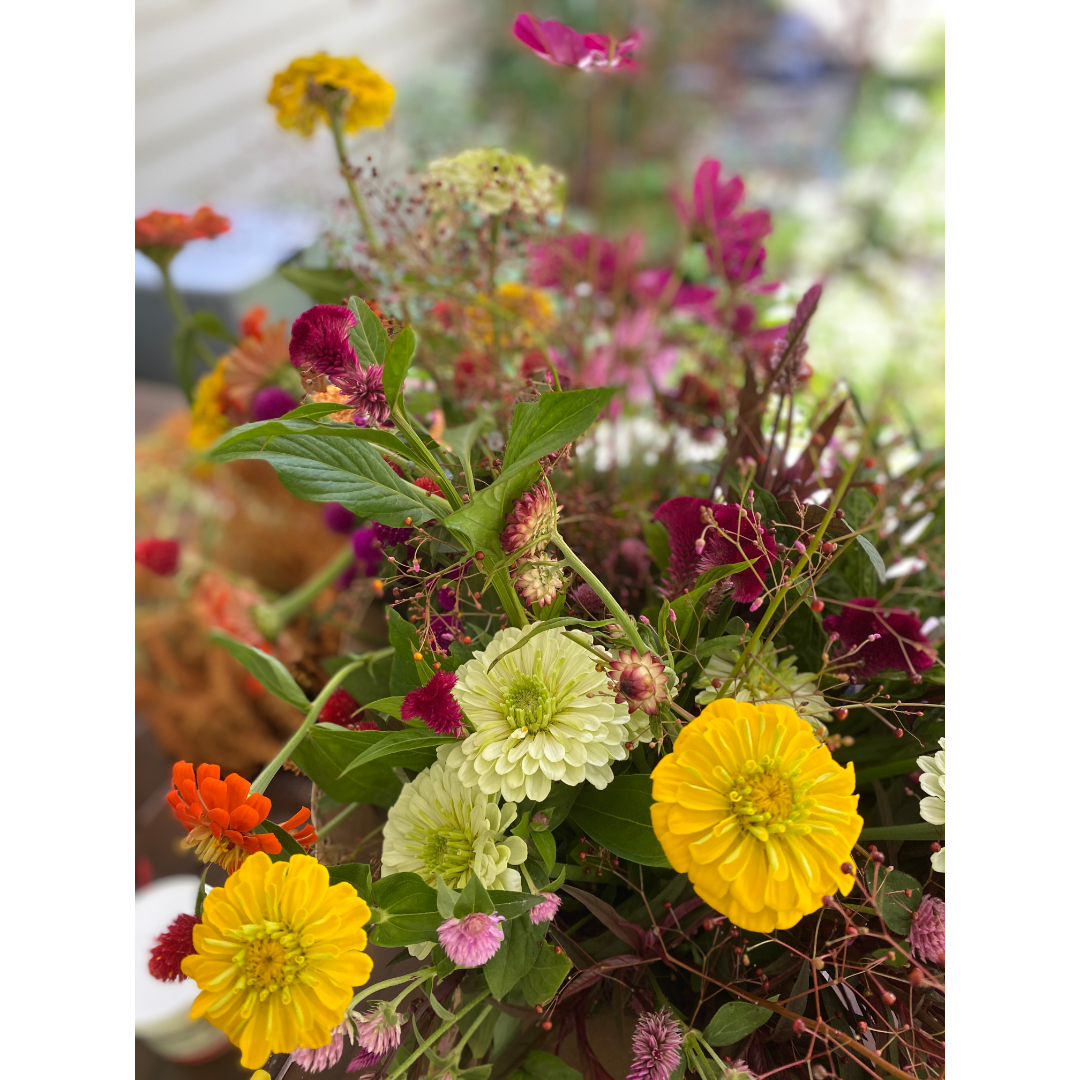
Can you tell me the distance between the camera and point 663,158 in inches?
77.2

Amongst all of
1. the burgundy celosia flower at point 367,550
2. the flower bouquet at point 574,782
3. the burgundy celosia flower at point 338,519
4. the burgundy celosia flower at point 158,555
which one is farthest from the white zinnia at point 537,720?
the burgundy celosia flower at point 158,555

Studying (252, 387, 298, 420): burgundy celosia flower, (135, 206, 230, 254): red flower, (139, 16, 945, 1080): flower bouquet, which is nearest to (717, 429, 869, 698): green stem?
(139, 16, 945, 1080): flower bouquet

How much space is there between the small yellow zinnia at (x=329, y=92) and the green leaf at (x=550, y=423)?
0.23m

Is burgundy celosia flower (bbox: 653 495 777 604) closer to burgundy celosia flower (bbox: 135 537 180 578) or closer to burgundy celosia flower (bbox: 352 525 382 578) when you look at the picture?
burgundy celosia flower (bbox: 352 525 382 578)

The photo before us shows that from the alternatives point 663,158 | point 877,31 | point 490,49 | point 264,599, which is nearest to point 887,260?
point 663,158

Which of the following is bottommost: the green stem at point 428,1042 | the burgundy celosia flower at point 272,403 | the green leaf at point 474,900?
the green stem at point 428,1042

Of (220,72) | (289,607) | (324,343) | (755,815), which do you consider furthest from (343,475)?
(220,72)

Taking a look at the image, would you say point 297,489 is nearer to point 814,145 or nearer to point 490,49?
point 814,145

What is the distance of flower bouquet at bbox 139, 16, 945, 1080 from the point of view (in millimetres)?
203

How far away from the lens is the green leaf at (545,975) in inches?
8.9

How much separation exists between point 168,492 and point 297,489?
794mm

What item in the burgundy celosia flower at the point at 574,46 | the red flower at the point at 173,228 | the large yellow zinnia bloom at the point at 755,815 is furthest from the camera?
the red flower at the point at 173,228

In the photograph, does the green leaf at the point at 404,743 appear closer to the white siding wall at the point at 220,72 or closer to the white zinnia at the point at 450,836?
the white zinnia at the point at 450,836

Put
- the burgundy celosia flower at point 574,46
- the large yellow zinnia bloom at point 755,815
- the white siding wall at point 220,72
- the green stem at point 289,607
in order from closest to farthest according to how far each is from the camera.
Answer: the large yellow zinnia bloom at point 755,815, the burgundy celosia flower at point 574,46, the green stem at point 289,607, the white siding wall at point 220,72
